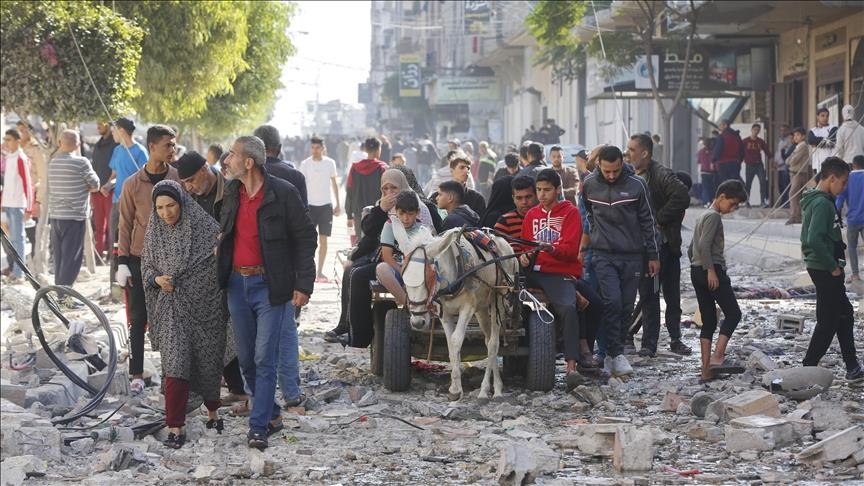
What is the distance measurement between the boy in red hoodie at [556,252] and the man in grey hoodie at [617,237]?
0.50 meters

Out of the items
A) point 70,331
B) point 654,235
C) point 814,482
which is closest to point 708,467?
point 814,482

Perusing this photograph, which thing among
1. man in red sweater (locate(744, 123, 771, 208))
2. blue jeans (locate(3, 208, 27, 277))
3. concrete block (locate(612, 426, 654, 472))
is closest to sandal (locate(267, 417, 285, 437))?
concrete block (locate(612, 426, 654, 472))

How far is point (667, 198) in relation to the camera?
11375 mm

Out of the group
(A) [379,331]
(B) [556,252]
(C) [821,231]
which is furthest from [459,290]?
(C) [821,231]

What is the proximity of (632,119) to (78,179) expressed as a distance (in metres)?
29.4

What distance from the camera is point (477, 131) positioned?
279ft

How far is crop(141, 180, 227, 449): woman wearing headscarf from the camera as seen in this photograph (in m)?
8.23

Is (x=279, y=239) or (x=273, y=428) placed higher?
(x=279, y=239)

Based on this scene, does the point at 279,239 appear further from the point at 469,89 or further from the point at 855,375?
the point at 469,89

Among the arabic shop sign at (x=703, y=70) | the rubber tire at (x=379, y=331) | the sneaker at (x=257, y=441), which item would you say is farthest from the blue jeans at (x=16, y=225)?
the arabic shop sign at (x=703, y=70)

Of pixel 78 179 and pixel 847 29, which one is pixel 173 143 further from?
pixel 847 29

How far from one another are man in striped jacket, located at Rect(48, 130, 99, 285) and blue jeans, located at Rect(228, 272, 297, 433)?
24.5 feet

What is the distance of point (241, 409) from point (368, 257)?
1831mm

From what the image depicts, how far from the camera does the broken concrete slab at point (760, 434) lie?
7.97 metres
